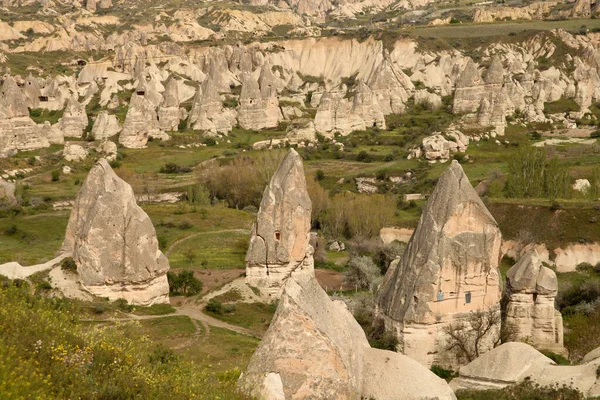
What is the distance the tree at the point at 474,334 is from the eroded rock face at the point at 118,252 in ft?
44.2

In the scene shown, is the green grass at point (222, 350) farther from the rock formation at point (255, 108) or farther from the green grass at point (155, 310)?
the rock formation at point (255, 108)

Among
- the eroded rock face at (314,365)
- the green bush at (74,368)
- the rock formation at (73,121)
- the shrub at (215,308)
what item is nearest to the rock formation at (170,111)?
the rock formation at (73,121)

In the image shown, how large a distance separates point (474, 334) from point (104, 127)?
2844 inches

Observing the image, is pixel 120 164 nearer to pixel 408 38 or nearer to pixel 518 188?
pixel 518 188

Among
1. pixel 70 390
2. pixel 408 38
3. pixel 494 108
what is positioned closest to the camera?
pixel 70 390

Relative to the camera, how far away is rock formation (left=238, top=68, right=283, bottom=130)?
103750 mm

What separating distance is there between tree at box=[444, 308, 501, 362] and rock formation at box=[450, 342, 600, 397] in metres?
3.00

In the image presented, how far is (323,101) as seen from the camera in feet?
329

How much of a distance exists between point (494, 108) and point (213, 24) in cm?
11762

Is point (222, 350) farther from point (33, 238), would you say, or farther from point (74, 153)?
point (74, 153)

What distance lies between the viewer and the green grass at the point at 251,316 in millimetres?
35062

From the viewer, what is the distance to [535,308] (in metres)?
30.2

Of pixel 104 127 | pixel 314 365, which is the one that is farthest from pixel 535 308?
pixel 104 127

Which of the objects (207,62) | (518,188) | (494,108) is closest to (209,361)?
(518,188)
